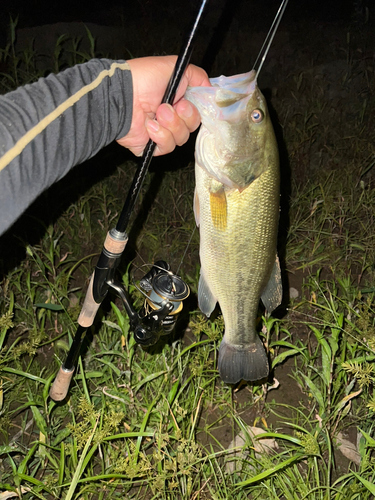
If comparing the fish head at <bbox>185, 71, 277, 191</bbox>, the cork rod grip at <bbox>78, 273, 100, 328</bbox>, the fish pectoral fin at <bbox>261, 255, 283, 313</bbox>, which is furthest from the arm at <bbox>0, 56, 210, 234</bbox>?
the fish pectoral fin at <bbox>261, 255, 283, 313</bbox>

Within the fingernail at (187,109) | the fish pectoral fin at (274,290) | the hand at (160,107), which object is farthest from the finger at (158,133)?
the fish pectoral fin at (274,290)

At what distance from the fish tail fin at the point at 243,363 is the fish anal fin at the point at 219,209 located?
697 mm

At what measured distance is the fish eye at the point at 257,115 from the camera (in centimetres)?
195

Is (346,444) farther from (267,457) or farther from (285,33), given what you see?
(285,33)

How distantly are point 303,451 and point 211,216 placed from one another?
1449 millimetres

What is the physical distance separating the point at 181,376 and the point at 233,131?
149 centimetres

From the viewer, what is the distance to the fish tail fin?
7.25ft

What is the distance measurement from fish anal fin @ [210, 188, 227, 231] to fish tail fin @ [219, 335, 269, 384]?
0.70 metres

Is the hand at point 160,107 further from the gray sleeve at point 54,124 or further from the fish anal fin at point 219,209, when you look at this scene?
the fish anal fin at point 219,209

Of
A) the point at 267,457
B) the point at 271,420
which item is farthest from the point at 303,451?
the point at 271,420

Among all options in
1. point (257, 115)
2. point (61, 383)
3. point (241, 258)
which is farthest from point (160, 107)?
point (61, 383)

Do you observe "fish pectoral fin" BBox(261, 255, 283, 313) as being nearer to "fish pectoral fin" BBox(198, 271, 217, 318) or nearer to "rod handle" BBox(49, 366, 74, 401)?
"fish pectoral fin" BBox(198, 271, 217, 318)

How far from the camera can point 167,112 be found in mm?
1874

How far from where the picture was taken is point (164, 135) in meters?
1.95
